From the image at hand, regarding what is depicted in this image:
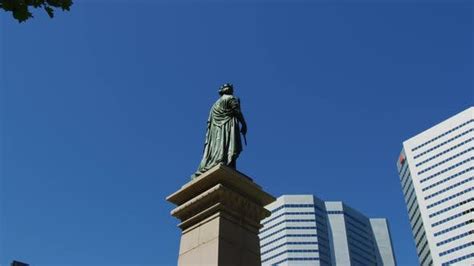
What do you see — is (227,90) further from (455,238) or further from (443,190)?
(443,190)

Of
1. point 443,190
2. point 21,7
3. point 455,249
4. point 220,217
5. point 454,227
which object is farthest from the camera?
point 443,190

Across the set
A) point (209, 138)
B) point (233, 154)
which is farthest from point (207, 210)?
point (209, 138)

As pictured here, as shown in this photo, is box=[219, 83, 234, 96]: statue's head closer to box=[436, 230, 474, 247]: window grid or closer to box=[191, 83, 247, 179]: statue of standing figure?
box=[191, 83, 247, 179]: statue of standing figure

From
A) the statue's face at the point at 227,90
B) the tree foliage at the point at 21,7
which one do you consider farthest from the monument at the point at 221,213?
the tree foliage at the point at 21,7

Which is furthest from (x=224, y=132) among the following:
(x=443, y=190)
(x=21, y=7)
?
(x=443, y=190)

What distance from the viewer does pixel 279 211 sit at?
195 meters

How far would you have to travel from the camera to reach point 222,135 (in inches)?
392

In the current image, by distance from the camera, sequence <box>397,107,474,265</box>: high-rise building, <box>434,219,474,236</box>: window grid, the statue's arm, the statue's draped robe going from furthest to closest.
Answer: <box>397,107,474,265</box>: high-rise building < <box>434,219,474,236</box>: window grid < the statue's arm < the statue's draped robe

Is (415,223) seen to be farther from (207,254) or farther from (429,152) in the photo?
(207,254)

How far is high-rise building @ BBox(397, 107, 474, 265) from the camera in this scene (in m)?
137

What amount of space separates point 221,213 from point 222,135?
225cm

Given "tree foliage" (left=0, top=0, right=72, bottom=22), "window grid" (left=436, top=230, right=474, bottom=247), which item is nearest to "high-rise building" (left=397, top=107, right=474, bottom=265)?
"window grid" (left=436, top=230, right=474, bottom=247)

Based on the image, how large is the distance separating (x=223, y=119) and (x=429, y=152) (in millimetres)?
163713

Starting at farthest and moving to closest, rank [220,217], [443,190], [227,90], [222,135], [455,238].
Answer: [443,190], [455,238], [227,90], [222,135], [220,217]
